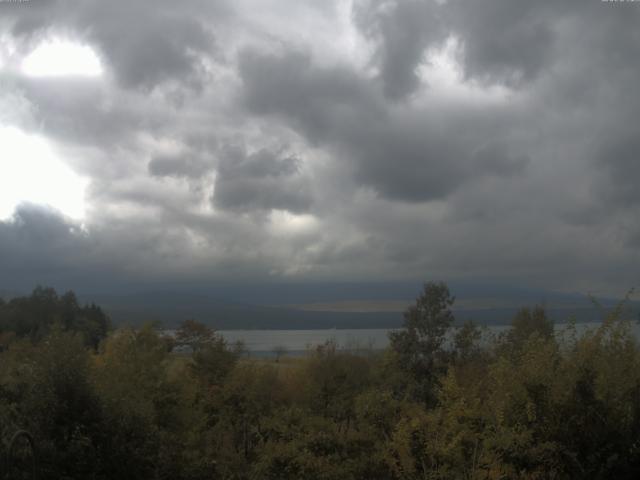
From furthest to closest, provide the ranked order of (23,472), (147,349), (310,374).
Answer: (310,374)
(147,349)
(23,472)

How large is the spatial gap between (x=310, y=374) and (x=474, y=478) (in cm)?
2678

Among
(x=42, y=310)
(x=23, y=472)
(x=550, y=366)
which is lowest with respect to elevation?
(x=23, y=472)

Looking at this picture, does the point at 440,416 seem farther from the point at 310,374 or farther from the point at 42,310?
the point at 42,310

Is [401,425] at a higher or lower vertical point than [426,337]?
lower

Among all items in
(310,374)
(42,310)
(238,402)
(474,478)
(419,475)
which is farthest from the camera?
(42,310)

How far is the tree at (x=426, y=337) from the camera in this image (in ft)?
137

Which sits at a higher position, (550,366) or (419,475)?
(550,366)

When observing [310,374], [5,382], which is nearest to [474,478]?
[5,382]

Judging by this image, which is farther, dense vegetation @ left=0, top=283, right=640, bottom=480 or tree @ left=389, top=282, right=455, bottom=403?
tree @ left=389, top=282, right=455, bottom=403

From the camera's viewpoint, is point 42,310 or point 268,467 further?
point 42,310

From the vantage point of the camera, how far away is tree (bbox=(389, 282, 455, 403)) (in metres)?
41.8

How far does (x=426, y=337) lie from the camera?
141 feet

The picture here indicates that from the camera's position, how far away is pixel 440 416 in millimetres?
18641

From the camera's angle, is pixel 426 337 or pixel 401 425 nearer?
pixel 401 425
